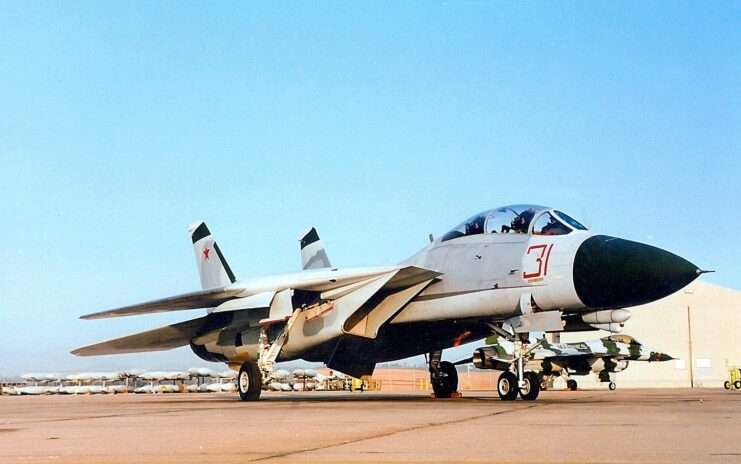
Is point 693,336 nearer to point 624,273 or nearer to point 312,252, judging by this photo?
point 312,252

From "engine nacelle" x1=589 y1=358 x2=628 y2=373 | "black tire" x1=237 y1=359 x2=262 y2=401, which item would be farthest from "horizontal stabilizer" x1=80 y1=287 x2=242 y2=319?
"engine nacelle" x1=589 y1=358 x2=628 y2=373

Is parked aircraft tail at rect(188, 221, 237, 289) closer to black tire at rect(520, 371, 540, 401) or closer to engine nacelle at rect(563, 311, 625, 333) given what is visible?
black tire at rect(520, 371, 540, 401)

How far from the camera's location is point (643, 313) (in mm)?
43719

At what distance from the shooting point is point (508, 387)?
12156mm

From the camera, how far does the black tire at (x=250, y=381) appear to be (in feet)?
46.1

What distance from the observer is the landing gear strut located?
51.6ft

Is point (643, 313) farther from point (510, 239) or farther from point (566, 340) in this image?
point (510, 239)

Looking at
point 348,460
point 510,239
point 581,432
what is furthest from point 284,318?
point 348,460

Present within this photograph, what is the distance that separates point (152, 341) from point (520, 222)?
27.8 ft

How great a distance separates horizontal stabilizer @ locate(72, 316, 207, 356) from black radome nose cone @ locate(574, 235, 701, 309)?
779 centimetres

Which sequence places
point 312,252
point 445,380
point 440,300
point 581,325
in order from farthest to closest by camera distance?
point 312,252 → point 445,380 → point 440,300 → point 581,325

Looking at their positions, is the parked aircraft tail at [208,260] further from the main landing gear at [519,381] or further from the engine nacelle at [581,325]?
the engine nacelle at [581,325]

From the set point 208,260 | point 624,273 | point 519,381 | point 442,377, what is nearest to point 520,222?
point 624,273

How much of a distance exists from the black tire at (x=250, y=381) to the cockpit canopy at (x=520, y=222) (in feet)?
13.8
